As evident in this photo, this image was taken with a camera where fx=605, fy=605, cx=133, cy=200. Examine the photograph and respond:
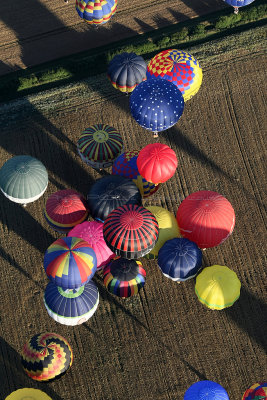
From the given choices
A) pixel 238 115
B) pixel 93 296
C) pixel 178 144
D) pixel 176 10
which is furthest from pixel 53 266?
pixel 176 10

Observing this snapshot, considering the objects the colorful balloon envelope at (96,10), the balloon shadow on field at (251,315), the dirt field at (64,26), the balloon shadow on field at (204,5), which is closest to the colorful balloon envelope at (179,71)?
the colorful balloon envelope at (96,10)

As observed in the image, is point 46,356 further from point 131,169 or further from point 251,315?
point 251,315

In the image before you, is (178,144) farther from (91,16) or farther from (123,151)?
(91,16)

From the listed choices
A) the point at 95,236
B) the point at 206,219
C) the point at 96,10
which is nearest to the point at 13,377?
the point at 95,236

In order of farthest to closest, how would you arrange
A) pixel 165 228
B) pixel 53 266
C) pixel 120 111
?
pixel 120 111 < pixel 165 228 < pixel 53 266

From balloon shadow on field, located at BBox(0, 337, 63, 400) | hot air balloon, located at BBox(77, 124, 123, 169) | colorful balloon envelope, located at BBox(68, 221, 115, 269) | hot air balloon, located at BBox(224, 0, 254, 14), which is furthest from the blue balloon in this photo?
balloon shadow on field, located at BBox(0, 337, 63, 400)

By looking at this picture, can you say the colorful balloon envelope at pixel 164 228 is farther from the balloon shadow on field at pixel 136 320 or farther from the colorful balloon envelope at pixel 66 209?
the colorful balloon envelope at pixel 66 209
